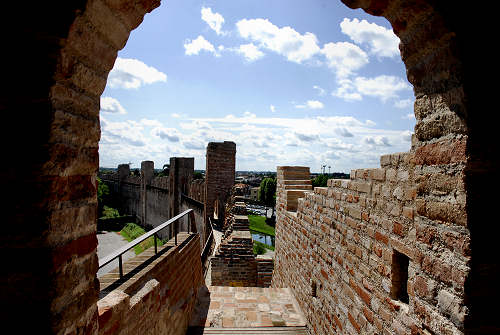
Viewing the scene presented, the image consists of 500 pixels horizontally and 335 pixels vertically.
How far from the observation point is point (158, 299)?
3441mm

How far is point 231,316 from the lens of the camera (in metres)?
5.25

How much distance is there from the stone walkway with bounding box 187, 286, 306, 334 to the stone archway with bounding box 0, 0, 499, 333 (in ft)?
12.9

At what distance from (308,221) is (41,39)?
175 inches

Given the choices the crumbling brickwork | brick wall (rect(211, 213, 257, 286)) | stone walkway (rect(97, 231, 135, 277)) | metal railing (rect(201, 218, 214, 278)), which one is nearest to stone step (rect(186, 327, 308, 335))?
brick wall (rect(211, 213, 257, 286))

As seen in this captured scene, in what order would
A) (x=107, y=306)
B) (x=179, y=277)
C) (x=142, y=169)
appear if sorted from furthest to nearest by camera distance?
(x=142, y=169) → (x=179, y=277) → (x=107, y=306)

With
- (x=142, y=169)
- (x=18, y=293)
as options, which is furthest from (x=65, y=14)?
(x=142, y=169)

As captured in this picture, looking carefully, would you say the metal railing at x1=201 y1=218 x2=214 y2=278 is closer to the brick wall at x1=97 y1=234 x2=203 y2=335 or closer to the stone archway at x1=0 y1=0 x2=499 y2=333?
the brick wall at x1=97 y1=234 x2=203 y2=335

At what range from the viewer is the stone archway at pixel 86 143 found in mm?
1209

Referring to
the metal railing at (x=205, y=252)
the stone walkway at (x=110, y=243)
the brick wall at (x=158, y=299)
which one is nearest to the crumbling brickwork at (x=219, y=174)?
the metal railing at (x=205, y=252)

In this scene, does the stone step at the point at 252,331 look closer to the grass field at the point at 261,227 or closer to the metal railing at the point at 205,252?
the metal railing at the point at 205,252

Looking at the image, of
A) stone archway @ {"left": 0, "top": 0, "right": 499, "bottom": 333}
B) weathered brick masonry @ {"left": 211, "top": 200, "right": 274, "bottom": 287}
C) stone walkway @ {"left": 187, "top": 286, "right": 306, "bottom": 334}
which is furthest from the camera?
weathered brick masonry @ {"left": 211, "top": 200, "right": 274, "bottom": 287}

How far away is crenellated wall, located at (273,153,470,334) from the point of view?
1606 millimetres

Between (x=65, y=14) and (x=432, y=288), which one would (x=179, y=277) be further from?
(x=65, y=14)

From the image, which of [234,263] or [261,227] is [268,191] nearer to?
[261,227]
